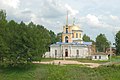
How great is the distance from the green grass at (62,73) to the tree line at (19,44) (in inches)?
59.8

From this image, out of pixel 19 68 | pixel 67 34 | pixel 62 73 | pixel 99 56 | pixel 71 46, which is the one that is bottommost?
pixel 62 73

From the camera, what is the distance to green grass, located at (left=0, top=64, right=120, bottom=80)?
33875mm

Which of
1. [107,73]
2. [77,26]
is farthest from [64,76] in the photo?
[77,26]

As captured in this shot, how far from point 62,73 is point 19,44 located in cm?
824

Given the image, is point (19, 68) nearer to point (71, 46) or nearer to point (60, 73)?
point (60, 73)

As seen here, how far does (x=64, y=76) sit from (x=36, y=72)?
4.38 meters

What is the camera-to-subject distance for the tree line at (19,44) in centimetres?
3888

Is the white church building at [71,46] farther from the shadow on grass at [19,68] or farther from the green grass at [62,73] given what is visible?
the green grass at [62,73]

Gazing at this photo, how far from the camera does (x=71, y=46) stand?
6300cm

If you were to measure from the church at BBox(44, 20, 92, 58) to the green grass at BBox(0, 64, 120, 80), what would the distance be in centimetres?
2418

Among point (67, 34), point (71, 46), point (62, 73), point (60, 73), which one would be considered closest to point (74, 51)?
point (71, 46)

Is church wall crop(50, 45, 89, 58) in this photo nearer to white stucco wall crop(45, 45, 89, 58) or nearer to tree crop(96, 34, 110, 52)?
white stucco wall crop(45, 45, 89, 58)

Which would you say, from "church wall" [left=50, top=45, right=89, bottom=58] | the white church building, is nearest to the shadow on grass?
"church wall" [left=50, top=45, right=89, bottom=58]

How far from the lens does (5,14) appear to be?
46.2 m
